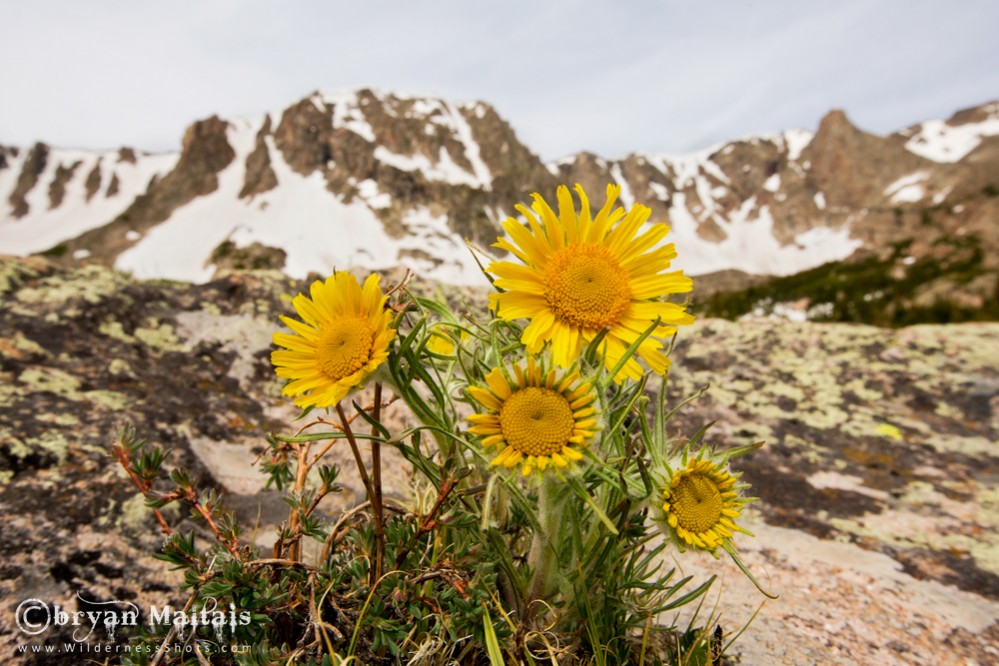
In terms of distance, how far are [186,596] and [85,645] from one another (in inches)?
12.6

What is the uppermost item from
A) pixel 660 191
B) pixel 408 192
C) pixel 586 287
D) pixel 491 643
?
pixel 660 191

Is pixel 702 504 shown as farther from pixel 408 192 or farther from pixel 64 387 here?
pixel 408 192

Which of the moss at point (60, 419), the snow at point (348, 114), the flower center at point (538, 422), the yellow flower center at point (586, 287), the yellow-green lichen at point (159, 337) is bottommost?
the moss at point (60, 419)

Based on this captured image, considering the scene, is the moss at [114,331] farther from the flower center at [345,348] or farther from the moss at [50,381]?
the flower center at [345,348]

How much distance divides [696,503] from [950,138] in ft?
621

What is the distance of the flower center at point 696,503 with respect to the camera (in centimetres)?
146

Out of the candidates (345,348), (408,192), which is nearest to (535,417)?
(345,348)

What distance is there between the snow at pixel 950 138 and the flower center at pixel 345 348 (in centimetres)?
17373

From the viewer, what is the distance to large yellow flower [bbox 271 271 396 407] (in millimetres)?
1351

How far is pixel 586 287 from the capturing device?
1.51 meters

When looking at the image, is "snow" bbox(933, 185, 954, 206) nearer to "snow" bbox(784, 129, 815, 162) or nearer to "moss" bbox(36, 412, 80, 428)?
"snow" bbox(784, 129, 815, 162)

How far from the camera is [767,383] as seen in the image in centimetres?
458

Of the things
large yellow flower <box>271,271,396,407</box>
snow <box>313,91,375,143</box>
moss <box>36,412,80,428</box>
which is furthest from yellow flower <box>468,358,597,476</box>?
snow <box>313,91,375,143</box>

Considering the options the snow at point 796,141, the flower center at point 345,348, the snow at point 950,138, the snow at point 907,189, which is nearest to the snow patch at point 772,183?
the snow at point 796,141
